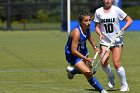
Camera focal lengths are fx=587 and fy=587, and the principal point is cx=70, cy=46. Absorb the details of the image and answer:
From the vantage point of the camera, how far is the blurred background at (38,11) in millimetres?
61119

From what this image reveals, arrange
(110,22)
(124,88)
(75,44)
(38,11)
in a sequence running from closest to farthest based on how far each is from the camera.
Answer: (75,44) → (124,88) → (110,22) → (38,11)

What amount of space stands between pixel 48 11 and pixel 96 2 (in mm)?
6036

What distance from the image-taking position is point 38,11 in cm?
6288

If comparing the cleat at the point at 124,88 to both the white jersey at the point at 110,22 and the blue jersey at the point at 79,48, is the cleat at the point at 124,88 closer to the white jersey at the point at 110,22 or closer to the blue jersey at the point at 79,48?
the white jersey at the point at 110,22

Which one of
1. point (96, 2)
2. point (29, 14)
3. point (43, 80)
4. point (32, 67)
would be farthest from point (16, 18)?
point (43, 80)

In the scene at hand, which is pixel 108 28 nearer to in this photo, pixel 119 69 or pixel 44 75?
pixel 119 69

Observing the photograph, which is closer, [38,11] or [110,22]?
[110,22]

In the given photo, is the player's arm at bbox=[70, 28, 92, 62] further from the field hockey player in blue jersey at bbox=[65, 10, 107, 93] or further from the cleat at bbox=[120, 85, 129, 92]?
the cleat at bbox=[120, 85, 129, 92]

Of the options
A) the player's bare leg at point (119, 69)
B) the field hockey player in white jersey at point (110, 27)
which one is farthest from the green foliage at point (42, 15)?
the player's bare leg at point (119, 69)

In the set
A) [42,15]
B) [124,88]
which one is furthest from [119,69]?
[42,15]

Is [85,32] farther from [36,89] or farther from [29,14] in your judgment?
[29,14]

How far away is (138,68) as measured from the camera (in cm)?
1908

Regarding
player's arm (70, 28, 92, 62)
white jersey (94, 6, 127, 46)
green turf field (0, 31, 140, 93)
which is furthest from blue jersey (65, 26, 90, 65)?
white jersey (94, 6, 127, 46)

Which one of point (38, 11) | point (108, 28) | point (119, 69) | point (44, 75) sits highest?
point (108, 28)
